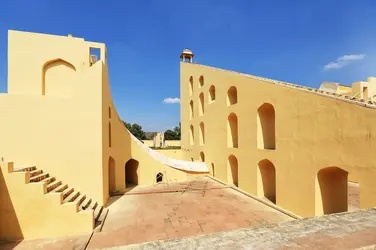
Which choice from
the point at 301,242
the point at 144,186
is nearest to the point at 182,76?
the point at 144,186

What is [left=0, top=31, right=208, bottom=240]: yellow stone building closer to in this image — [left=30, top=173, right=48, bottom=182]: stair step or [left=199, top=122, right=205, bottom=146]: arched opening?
[left=30, top=173, right=48, bottom=182]: stair step

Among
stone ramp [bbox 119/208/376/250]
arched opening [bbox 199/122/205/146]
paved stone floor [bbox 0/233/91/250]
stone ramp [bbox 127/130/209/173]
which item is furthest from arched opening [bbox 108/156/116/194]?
stone ramp [bbox 119/208/376/250]

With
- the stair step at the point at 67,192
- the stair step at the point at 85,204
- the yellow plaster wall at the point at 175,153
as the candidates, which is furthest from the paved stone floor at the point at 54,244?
the yellow plaster wall at the point at 175,153

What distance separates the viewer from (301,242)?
2020 millimetres

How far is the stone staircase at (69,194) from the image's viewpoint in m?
6.88

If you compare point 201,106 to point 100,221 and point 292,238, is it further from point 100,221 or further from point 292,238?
point 292,238

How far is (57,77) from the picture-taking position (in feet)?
34.8

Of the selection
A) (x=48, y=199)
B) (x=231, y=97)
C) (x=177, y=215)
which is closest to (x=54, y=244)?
(x=48, y=199)

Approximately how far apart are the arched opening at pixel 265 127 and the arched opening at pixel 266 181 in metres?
0.96

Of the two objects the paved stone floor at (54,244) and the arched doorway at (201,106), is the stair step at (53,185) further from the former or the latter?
the arched doorway at (201,106)

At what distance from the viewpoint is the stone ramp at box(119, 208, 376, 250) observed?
75.9 inches

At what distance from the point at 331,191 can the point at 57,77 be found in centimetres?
1304

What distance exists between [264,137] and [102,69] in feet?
27.5

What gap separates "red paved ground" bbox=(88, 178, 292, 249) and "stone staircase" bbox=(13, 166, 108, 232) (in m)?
0.33
